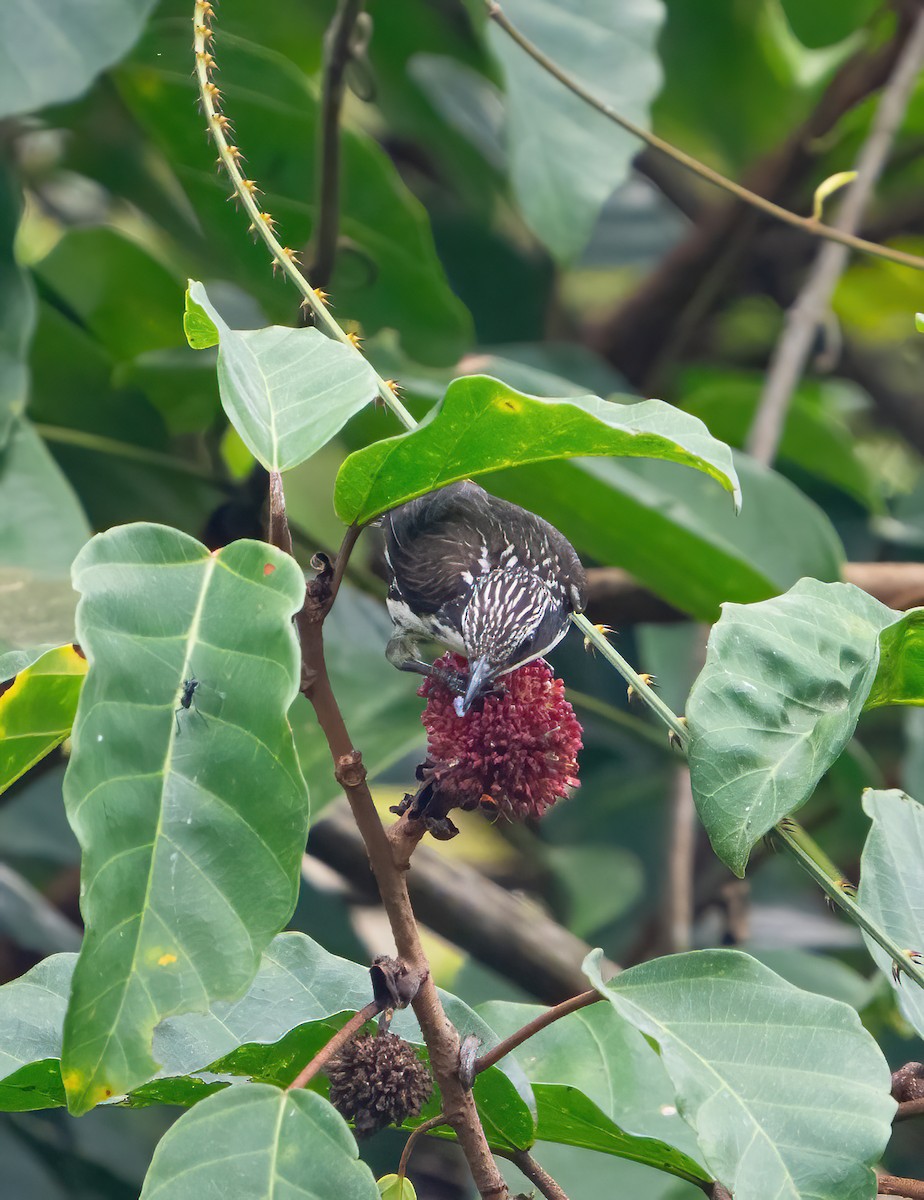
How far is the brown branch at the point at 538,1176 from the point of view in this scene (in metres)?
0.79

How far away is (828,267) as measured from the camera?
6.99 ft

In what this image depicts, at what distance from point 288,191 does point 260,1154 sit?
168 cm

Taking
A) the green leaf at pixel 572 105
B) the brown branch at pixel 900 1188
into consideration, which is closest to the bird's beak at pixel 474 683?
the brown branch at pixel 900 1188

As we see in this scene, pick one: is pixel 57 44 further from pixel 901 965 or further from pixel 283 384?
pixel 901 965

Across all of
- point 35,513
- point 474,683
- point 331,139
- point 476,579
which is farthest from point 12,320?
point 474,683

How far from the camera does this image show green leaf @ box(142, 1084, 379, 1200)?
658mm

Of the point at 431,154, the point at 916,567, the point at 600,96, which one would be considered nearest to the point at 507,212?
the point at 431,154

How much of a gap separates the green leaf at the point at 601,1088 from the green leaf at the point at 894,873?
21 centimetres

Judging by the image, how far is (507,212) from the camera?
2.55 metres

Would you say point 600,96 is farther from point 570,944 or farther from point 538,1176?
point 538,1176

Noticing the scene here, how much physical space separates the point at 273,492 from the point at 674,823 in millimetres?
1358

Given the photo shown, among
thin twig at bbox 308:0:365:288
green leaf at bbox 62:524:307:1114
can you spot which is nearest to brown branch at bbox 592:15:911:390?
thin twig at bbox 308:0:365:288

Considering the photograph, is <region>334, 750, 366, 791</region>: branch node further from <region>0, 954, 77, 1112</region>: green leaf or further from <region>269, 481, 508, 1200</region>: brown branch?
<region>0, 954, 77, 1112</region>: green leaf

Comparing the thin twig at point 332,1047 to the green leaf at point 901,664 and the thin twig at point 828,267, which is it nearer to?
the green leaf at point 901,664
